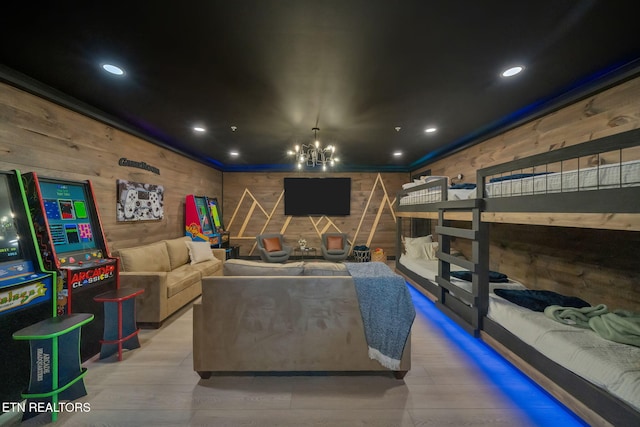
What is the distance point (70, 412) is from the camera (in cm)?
173

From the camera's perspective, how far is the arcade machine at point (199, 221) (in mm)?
5133

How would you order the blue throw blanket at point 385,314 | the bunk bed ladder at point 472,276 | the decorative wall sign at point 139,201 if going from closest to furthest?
the blue throw blanket at point 385,314
the bunk bed ladder at point 472,276
the decorative wall sign at point 139,201

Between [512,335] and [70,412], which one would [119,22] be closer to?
[70,412]

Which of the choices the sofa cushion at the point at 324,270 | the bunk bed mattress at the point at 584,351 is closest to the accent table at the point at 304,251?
the sofa cushion at the point at 324,270

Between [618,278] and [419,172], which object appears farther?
[419,172]

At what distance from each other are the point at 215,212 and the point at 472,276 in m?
5.55

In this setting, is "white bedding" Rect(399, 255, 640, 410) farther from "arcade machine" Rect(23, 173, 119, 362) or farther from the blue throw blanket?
"arcade machine" Rect(23, 173, 119, 362)

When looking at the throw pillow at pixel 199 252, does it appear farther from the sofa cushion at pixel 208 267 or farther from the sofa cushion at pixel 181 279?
the sofa cushion at pixel 181 279

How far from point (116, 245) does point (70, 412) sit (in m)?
2.20

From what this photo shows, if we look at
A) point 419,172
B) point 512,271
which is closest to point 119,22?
point 512,271

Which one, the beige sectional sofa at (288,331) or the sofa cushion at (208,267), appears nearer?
the beige sectional sofa at (288,331)

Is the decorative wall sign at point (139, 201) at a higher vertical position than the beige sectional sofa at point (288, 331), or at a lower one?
higher

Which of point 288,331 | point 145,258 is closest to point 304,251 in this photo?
point 145,258

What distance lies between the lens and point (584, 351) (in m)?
1.62
